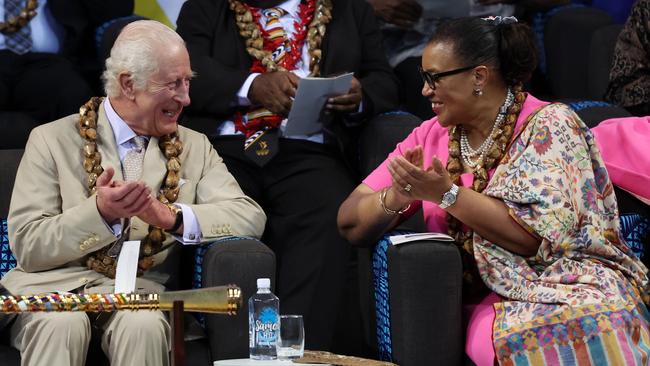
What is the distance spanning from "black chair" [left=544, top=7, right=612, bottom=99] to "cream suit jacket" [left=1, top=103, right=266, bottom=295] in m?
2.26

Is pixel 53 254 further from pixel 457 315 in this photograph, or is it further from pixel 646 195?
pixel 646 195

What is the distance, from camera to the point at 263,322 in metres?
3.55

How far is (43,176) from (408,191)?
116 cm

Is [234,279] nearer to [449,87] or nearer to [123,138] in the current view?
[123,138]

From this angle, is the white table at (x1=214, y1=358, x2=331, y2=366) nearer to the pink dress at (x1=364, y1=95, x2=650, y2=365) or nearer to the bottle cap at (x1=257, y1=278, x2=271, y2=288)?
the bottle cap at (x1=257, y1=278, x2=271, y2=288)

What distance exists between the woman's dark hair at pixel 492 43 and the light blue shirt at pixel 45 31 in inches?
77.3

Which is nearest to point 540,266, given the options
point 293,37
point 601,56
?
point 293,37

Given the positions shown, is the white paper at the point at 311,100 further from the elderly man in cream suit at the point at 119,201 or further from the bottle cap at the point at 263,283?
the bottle cap at the point at 263,283

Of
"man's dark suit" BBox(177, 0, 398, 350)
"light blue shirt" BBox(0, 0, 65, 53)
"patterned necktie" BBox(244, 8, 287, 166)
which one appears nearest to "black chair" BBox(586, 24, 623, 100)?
"man's dark suit" BBox(177, 0, 398, 350)

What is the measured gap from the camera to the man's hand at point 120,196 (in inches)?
138

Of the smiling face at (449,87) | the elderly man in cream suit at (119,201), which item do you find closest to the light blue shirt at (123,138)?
the elderly man in cream suit at (119,201)

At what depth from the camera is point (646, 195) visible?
415 centimetres

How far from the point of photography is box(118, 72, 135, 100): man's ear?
388 cm

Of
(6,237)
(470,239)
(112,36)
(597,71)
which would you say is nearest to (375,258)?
(470,239)
